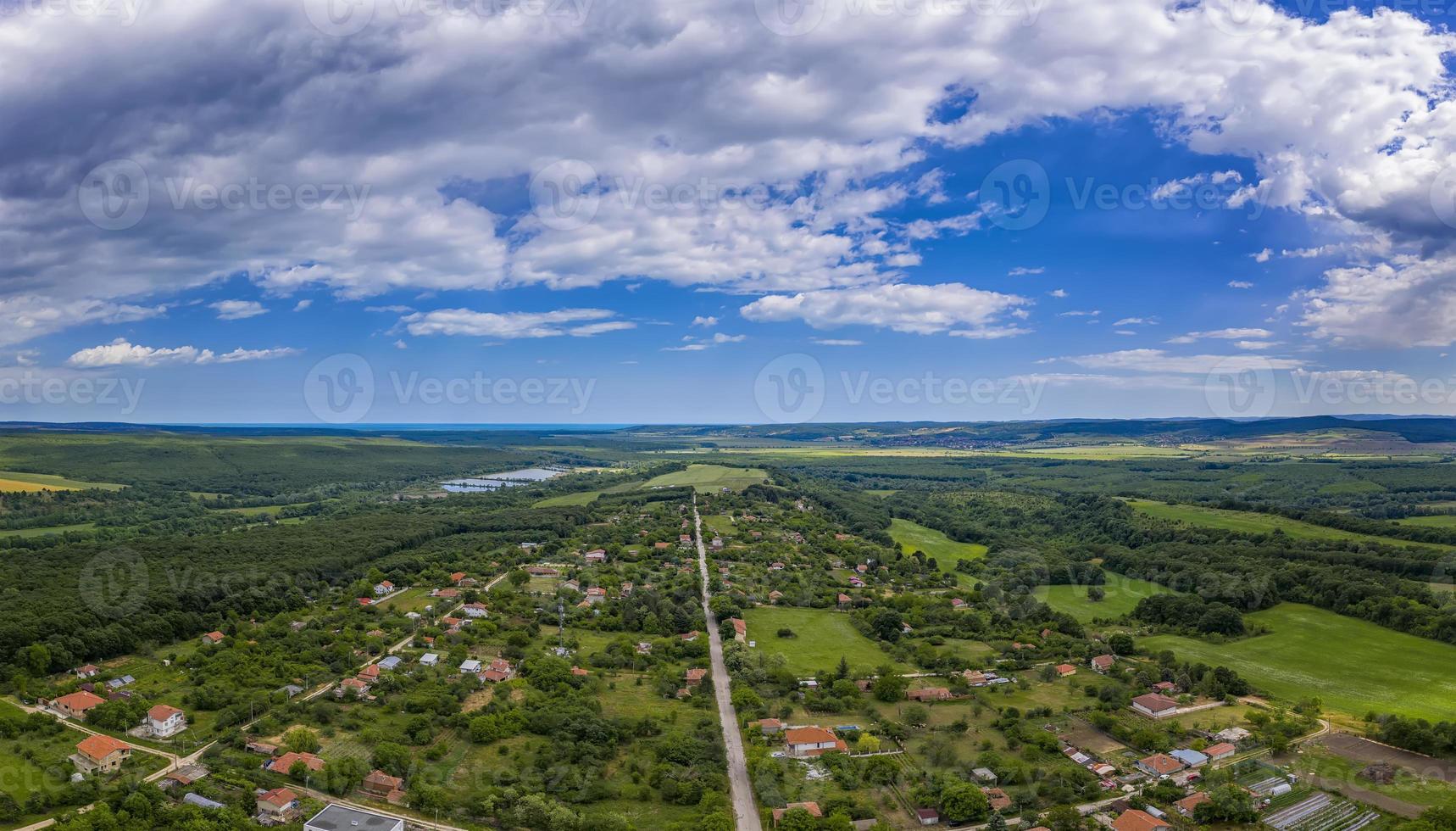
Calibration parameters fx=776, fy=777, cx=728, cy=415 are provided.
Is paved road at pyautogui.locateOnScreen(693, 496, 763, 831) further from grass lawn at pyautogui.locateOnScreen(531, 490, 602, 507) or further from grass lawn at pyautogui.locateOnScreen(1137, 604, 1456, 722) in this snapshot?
grass lawn at pyautogui.locateOnScreen(531, 490, 602, 507)

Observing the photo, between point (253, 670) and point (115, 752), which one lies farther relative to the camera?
point (253, 670)

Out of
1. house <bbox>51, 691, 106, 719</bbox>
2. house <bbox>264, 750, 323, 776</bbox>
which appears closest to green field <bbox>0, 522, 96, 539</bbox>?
house <bbox>51, 691, 106, 719</bbox>

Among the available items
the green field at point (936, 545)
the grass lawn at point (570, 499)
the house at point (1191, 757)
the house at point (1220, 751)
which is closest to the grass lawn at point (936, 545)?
the green field at point (936, 545)

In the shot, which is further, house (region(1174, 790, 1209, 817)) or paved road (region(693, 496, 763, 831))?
paved road (region(693, 496, 763, 831))

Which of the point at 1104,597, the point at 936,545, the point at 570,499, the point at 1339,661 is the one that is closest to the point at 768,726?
the point at 1339,661

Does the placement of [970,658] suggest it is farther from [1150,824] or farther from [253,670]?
[253,670]

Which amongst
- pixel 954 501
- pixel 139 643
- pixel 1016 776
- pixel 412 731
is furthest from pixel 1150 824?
pixel 954 501
